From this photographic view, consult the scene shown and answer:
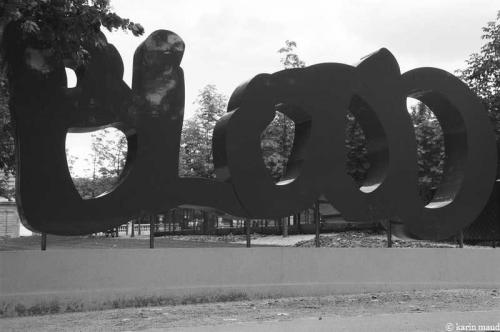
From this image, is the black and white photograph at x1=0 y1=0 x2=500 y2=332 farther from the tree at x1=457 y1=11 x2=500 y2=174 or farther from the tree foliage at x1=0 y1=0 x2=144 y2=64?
the tree at x1=457 y1=11 x2=500 y2=174

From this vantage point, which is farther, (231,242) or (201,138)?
(201,138)

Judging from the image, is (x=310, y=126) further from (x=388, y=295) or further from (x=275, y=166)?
(x=275, y=166)

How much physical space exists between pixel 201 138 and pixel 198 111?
254 cm

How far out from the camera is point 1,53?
10.4 meters

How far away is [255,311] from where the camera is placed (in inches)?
411

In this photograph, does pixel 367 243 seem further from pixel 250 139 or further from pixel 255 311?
pixel 255 311

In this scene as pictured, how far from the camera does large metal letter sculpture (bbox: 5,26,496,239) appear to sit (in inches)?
414

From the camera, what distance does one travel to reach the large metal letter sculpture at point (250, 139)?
1052 cm

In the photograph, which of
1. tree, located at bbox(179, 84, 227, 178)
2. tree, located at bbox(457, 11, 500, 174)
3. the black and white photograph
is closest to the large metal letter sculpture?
the black and white photograph

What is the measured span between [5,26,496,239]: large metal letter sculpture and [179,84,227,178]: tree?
2165 cm

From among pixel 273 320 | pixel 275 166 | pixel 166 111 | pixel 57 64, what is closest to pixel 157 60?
pixel 166 111

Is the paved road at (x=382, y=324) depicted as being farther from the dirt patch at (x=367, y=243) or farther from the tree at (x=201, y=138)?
the tree at (x=201, y=138)

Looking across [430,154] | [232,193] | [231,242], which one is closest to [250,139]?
[232,193]

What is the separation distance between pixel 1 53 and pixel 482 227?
1257 cm
